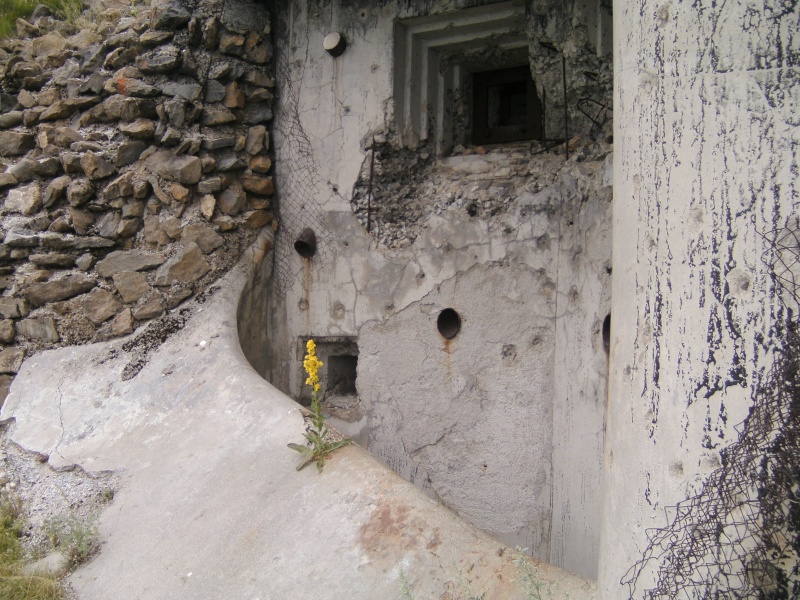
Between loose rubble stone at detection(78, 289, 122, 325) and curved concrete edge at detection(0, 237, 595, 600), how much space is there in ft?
0.58

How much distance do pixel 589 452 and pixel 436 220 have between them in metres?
1.42

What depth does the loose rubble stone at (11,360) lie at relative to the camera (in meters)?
4.12

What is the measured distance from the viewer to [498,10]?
411 centimetres

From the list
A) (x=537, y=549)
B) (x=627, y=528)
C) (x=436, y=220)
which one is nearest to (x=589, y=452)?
(x=537, y=549)

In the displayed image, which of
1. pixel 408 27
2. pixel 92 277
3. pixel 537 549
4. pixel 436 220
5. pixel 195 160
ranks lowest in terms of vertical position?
pixel 537 549

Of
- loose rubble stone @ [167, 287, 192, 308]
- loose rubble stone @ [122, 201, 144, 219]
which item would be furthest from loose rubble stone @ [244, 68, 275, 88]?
loose rubble stone @ [167, 287, 192, 308]

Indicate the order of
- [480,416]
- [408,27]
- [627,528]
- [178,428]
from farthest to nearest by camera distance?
1. [408,27]
2. [480,416]
3. [178,428]
4. [627,528]

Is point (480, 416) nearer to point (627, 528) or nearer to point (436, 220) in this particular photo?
point (436, 220)

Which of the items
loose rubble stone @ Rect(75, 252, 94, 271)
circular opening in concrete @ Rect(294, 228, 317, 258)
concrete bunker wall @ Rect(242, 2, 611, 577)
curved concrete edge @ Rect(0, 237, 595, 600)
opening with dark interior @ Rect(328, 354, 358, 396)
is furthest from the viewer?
opening with dark interior @ Rect(328, 354, 358, 396)

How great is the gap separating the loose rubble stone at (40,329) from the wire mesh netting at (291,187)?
1196 millimetres

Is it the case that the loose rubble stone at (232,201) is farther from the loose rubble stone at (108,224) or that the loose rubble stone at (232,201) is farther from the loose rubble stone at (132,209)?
the loose rubble stone at (108,224)

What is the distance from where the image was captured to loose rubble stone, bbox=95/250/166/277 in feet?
13.8

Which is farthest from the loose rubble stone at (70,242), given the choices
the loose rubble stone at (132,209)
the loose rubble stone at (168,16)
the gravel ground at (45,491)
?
the loose rubble stone at (168,16)

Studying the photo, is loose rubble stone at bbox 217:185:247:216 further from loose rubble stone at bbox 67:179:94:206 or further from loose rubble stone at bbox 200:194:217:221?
loose rubble stone at bbox 67:179:94:206
